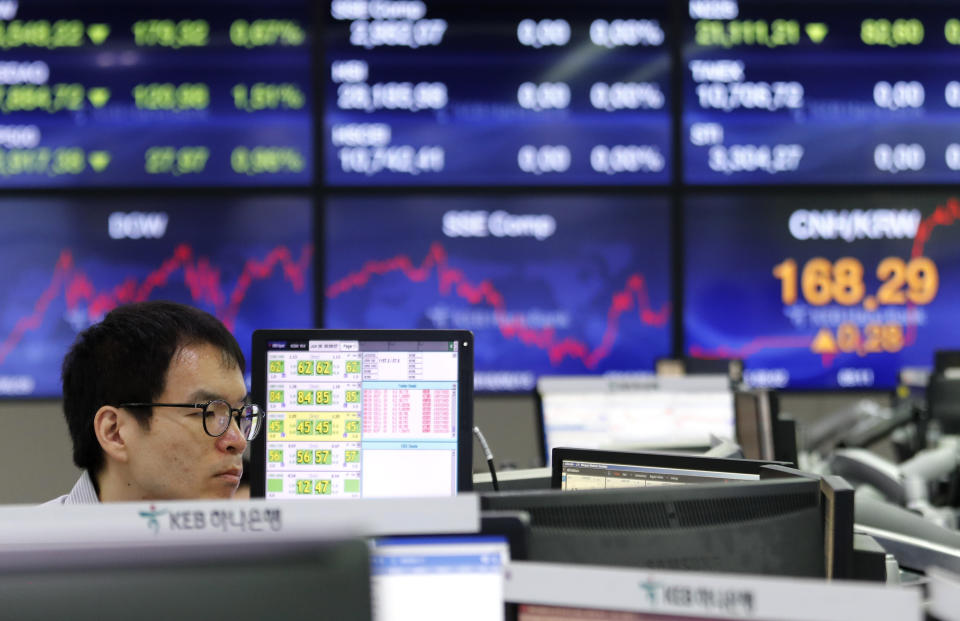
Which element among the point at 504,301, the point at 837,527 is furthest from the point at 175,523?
the point at 504,301

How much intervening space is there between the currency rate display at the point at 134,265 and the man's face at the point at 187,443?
102 inches

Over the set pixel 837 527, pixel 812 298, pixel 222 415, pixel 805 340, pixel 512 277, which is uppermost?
pixel 512 277

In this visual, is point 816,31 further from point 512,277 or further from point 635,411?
point 635,411

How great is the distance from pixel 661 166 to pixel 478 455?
1551mm

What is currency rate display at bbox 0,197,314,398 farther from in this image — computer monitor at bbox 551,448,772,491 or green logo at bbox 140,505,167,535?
green logo at bbox 140,505,167,535

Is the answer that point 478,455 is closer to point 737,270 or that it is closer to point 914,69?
point 737,270

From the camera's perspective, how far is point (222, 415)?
5.25 feet

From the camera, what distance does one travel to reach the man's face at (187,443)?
156 cm

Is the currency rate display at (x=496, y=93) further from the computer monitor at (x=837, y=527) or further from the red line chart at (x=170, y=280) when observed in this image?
the computer monitor at (x=837, y=527)

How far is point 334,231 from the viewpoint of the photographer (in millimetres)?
4227

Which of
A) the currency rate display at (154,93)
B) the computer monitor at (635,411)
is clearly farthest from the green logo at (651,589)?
the currency rate display at (154,93)

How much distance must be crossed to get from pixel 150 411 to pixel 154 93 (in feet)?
10.0

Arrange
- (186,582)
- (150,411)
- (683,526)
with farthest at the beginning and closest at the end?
(150,411) → (683,526) → (186,582)

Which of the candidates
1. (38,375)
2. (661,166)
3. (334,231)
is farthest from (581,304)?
(38,375)
